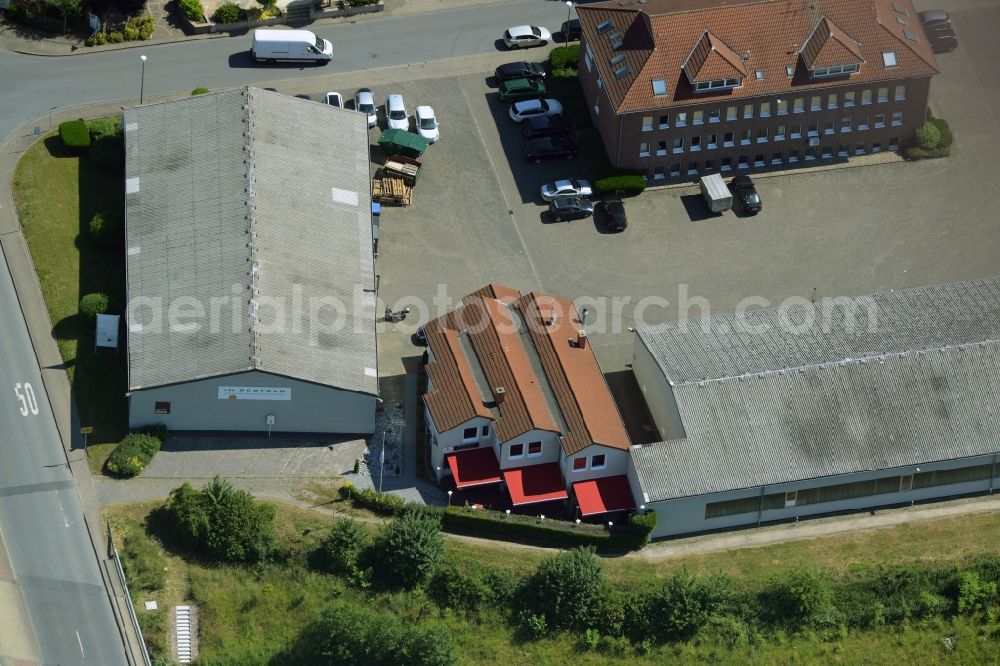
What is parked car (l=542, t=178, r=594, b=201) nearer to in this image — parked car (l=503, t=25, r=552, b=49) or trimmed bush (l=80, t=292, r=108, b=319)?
parked car (l=503, t=25, r=552, b=49)

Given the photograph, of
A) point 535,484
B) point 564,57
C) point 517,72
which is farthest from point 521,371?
point 564,57

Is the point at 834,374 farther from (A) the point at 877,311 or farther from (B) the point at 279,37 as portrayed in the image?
(B) the point at 279,37

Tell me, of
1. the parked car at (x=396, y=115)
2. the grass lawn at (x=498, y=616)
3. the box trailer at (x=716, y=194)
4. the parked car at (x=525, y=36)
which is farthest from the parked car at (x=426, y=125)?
the grass lawn at (x=498, y=616)

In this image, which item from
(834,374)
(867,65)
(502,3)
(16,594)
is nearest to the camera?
(16,594)

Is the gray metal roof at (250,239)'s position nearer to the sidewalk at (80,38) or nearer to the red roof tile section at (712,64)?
the sidewalk at (80,38)

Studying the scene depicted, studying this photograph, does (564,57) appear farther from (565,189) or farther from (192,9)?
(192,9)

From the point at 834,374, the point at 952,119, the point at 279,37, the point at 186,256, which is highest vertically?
the point at 279,37

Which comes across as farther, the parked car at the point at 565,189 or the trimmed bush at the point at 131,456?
the parked car at the point at 565,189

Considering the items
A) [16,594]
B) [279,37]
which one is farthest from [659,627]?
[279,37]
